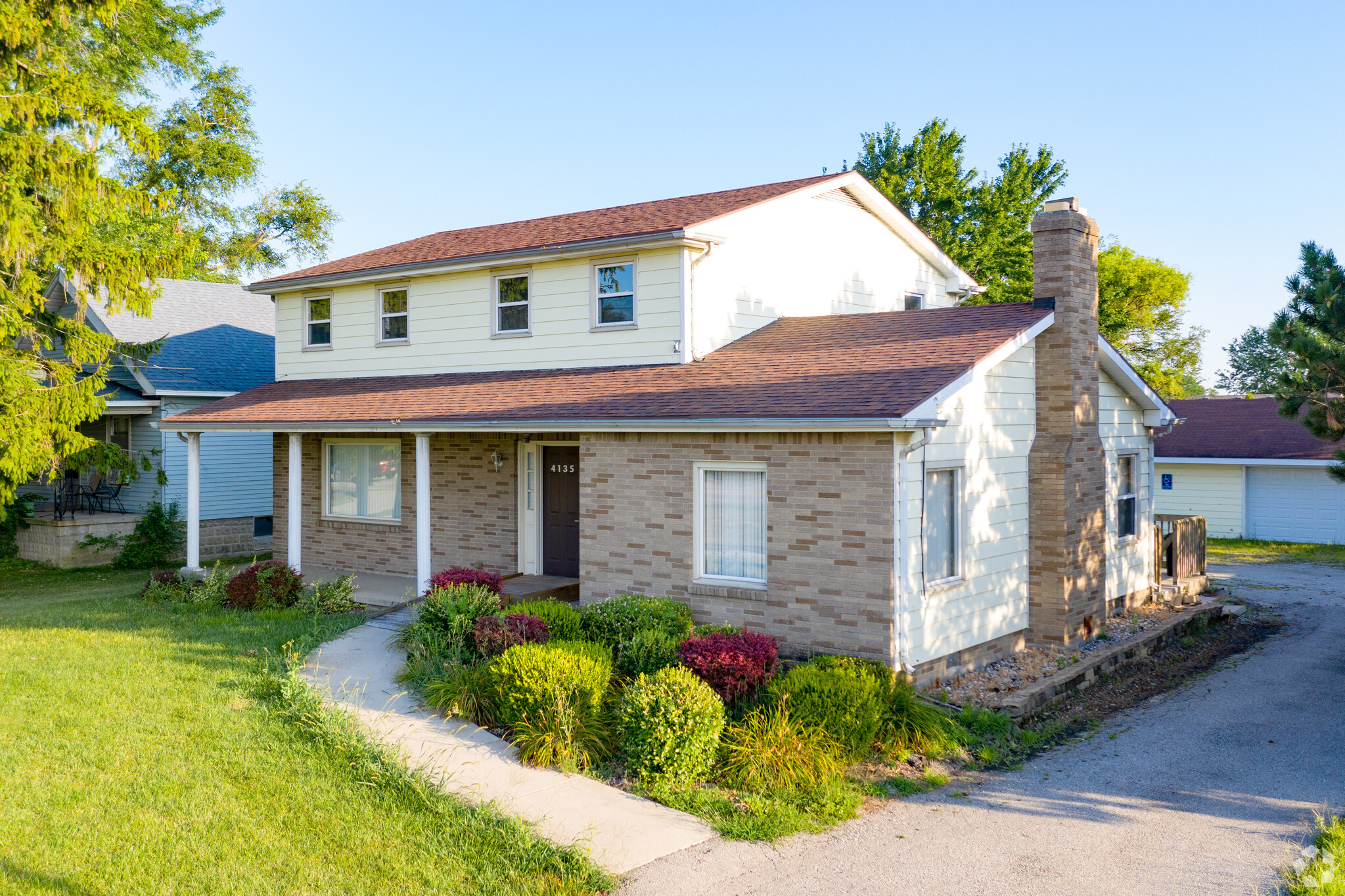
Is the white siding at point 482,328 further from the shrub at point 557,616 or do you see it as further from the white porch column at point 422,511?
the shrub at point 557,616

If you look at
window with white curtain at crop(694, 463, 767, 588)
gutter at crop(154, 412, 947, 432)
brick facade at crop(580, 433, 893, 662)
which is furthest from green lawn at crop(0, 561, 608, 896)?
window with white curtain at crop(694, 463, 767, 588)

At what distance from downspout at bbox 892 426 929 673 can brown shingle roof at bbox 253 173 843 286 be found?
527 centimetres

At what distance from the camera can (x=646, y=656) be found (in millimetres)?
10375

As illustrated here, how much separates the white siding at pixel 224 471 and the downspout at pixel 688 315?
1254 cm

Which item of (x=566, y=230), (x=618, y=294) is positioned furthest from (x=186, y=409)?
(x=618, y=294)

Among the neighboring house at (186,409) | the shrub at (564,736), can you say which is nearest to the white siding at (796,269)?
the shrub at (564,736)

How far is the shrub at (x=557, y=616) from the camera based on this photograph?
11242mm

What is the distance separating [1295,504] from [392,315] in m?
23.8

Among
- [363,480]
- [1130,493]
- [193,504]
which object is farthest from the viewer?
[363,480]

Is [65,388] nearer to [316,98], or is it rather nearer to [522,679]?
[522,679]

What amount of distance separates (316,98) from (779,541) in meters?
20.5

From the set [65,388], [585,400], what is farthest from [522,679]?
[65,388]

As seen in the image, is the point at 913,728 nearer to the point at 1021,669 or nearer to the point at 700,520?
the point at 1021,669

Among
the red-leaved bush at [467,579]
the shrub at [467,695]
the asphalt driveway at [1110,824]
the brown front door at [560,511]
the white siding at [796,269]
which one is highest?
the white siding at [796,269]
